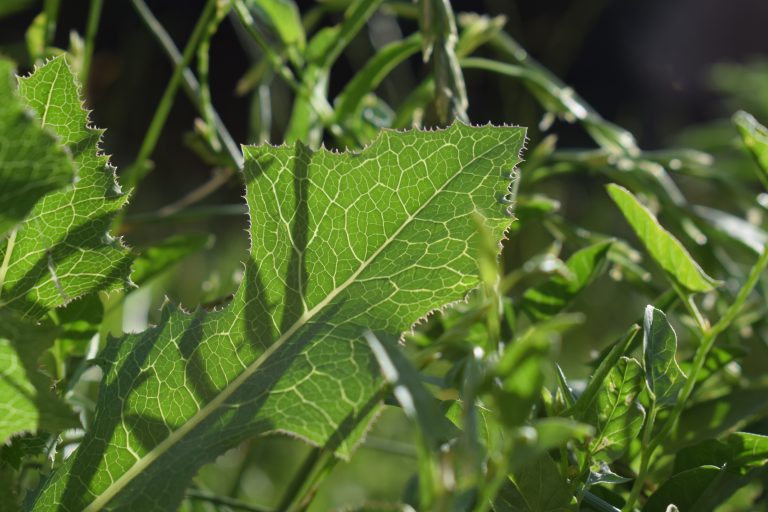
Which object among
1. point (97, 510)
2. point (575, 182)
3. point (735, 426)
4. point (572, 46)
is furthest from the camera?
point (572, 46)

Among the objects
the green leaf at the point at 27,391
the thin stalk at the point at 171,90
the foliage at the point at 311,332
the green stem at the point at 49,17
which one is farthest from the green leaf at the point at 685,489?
the green stem at the point at 49,17

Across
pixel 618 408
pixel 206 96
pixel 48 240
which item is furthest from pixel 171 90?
pixel 618 408

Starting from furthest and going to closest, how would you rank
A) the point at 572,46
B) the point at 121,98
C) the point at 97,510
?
1. the point at 572,46
2. the point at 121,98
3. the point at 97,510

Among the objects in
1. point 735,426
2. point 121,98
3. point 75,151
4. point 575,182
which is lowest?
point 575,182

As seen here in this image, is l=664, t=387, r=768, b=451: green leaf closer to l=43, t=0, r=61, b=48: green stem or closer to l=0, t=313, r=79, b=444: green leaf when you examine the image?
l=0, t=313, r=79, b=444: green leaf

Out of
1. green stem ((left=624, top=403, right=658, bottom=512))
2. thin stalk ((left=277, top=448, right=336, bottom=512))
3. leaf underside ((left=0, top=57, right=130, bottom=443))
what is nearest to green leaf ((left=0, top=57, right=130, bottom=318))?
leaf underside ((left=0, top=57, right=130, bottom=443))

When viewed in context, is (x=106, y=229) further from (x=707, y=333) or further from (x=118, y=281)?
(x=707, y=333)

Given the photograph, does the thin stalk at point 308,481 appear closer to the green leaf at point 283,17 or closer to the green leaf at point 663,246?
the green leaf at point 663,246

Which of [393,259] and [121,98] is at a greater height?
[393,259]

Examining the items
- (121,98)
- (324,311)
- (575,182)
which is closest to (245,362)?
(324,311)
